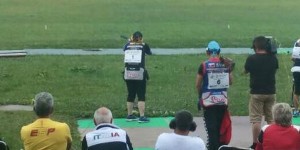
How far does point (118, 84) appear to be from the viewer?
1805cm

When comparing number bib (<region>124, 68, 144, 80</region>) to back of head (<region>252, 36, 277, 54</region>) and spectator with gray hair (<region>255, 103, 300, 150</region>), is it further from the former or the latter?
spectator with gray hair (<region>255, 103, 300, 150</region>)

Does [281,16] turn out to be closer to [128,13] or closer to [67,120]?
[128,13]

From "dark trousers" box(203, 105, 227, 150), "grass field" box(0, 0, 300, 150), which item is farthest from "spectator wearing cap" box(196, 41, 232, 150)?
"grass field" box(0, 0, 300, 150)

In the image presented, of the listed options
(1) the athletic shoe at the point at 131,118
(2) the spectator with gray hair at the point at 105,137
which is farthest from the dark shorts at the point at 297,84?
(2) the spectator with gray hair at the point at 105,137

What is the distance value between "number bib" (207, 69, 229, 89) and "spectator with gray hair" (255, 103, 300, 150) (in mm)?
2471

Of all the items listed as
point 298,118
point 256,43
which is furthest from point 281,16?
point 256,43

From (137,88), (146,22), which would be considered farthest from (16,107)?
(146,22)

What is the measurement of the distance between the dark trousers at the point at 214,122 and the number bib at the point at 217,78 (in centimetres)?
32

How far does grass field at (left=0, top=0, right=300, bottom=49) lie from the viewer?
29.6 m

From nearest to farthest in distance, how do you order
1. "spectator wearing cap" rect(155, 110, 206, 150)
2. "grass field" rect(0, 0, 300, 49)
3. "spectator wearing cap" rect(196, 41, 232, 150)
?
"spectator wearing cap" rect(155, 110, 206, 150) < "spectator wearing cap" rect(196, 41, 232, 150) < "grass field" rect(0, 0, 300, 49)

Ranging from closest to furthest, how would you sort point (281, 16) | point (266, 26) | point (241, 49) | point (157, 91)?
point (157, 91) < point (241, 49) < point (266, 26) < point (281, 16)

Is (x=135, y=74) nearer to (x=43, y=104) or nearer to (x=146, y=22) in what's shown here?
(x=43, y=104)

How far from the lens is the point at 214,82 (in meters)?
10.2

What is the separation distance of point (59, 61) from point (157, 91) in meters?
6.53
